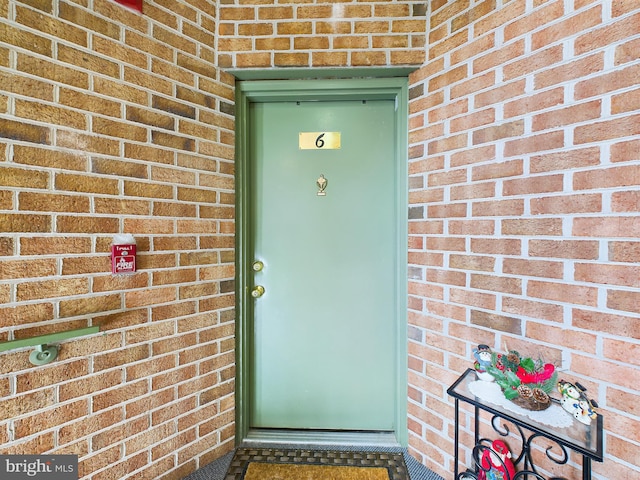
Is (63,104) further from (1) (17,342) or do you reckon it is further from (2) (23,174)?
(1) (17,342)

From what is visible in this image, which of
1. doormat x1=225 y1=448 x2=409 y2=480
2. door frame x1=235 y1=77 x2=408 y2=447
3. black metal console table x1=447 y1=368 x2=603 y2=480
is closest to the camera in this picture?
black metal console table x1=447 y1=368 x2=603 y2=480

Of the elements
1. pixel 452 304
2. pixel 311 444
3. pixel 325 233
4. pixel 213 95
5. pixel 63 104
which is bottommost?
pixel 311 444

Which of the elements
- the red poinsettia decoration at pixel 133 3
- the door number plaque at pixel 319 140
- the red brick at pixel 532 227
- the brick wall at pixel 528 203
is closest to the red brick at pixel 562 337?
the brick wall at pixel 528 203

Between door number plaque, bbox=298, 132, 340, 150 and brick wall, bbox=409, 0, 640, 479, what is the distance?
1.33ft

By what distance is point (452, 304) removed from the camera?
131 centimetres

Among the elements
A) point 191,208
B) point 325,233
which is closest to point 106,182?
point 191,208

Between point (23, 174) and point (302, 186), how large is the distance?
1.11 m

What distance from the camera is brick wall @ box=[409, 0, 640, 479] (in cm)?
92

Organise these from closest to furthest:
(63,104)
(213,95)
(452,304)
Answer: (63,104), (452,304), (213,95)

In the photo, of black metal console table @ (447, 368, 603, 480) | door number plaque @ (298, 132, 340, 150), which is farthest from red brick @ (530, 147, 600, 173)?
door number plaque @ (298, 132, 340, 150)

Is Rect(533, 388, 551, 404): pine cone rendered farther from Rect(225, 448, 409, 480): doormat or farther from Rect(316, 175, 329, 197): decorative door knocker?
Rect(316, 175, 329, 197): decorative door knocker

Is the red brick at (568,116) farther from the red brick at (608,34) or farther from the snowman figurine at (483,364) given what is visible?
the snowman figurine at (483,364)

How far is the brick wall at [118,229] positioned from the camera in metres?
1.01

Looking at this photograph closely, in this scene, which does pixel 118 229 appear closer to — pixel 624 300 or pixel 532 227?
pixel 532 227
